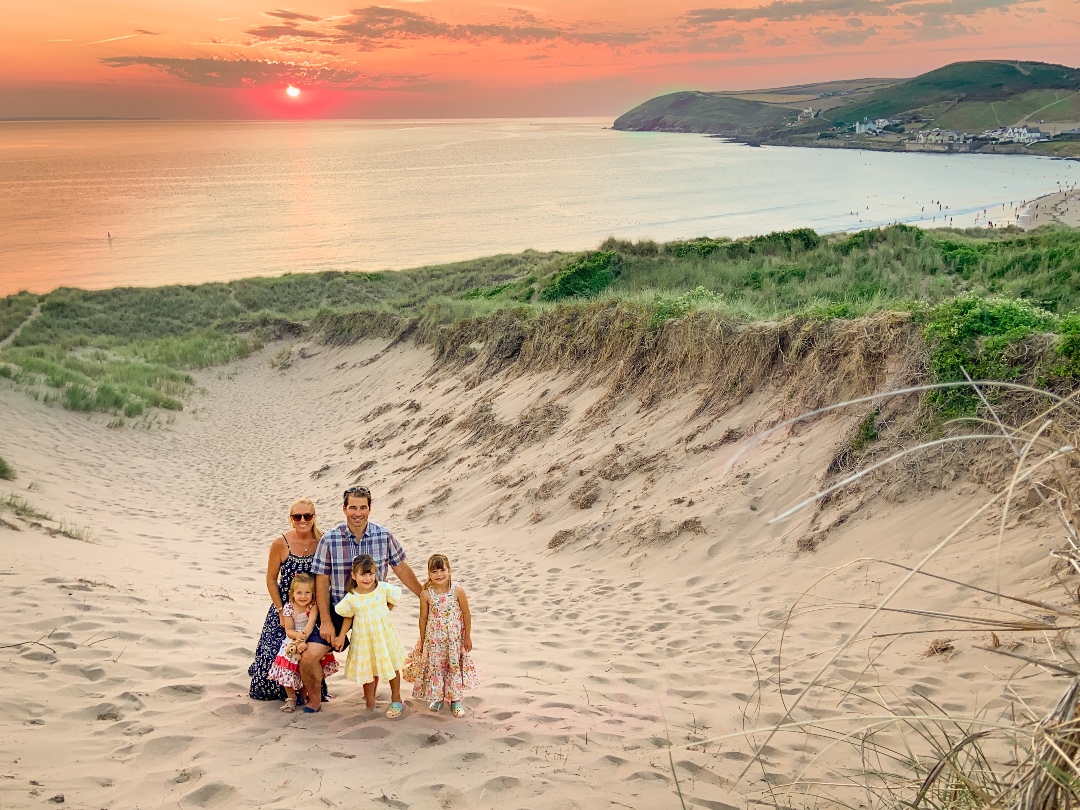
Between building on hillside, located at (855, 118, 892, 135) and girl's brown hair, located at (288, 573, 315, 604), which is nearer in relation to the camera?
girl's brown hair, located at (288, 573, 315, 604)

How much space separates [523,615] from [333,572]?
312cm

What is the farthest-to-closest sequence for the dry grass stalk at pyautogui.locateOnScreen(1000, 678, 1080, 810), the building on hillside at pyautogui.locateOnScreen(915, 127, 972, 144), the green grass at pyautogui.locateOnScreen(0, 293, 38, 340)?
the building on hillside at pyautogui.locateOnScreen(915, 127, 972, 144), the green grass at pyautogui.locateOnScreen(0, 293, 38, 340), the dry grass stalk at pyautogui.locateOnScreen(1000, 678, 1080, 810)

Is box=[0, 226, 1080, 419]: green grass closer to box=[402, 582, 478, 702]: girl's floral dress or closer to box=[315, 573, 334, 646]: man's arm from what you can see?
box=[402, 582, 478, 702]: girl's floral dress

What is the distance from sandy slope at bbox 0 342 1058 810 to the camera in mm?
4113

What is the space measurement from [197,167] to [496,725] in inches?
6572

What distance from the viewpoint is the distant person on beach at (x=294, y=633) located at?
15.8ft

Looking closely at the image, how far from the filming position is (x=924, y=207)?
211ft

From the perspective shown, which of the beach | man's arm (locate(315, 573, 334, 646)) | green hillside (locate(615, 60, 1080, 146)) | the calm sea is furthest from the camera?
green hillside (locate(615, 60, 1080, 146))

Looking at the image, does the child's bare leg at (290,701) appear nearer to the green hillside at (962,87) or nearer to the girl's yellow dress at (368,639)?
the girl's yellow dress at (368,639)

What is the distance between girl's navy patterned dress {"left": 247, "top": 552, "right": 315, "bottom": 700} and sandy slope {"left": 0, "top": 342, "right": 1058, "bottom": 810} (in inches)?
4.9

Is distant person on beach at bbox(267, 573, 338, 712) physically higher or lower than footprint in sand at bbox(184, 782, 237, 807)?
higher

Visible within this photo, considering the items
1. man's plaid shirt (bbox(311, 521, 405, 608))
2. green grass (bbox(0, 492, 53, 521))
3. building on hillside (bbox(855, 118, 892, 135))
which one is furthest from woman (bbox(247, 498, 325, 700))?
building on hillside (bbox(855, 118, 892, 135))

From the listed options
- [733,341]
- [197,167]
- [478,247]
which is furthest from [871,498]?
[197,167]

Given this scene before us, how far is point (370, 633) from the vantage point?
4.74 meters
